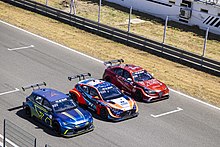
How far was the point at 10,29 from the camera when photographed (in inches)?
1390

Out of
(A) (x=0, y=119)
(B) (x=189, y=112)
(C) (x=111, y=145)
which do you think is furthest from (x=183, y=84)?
(A) (x=0, y=119)

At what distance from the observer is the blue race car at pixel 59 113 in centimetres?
1975

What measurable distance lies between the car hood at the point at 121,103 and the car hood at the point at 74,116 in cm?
163

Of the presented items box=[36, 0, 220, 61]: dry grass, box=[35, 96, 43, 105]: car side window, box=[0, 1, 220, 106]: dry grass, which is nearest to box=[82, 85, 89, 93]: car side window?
box=[35, 96, 43, 105]: car side window

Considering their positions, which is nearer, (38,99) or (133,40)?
(38,99)

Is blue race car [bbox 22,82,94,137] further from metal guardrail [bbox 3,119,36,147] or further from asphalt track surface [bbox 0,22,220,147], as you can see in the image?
metal guardrail [bbox 3,119,36,147]

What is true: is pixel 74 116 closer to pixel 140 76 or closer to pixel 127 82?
pixel 127 82

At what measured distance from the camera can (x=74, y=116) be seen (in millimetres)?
19984

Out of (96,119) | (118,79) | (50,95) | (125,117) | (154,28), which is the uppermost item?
(50,95)

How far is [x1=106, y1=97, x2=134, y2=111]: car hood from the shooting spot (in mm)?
21469

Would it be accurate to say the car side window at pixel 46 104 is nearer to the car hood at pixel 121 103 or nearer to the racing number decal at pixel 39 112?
the racing number decal at pixel 39 112

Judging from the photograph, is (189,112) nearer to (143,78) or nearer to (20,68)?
(143,78)

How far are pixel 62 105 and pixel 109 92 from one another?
2630 mm

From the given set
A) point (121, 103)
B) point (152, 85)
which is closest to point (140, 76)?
point (152, 85)
